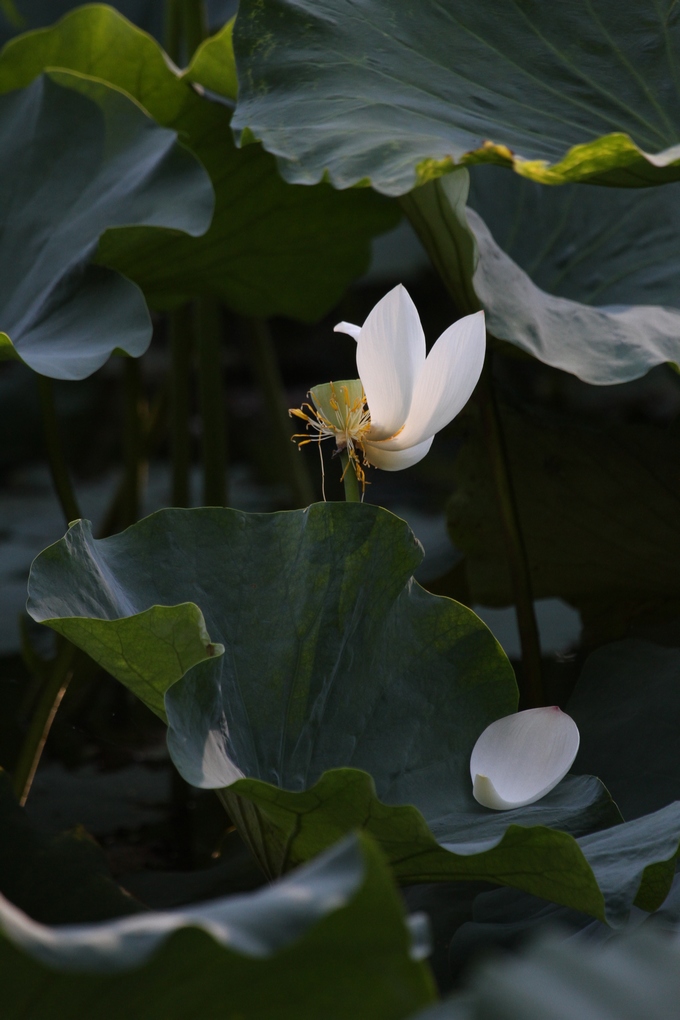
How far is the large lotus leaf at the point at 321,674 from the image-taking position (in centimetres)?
62

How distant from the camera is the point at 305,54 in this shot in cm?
A: 96

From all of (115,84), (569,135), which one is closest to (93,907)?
(569,135)

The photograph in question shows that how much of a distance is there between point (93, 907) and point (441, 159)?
688 millimetres

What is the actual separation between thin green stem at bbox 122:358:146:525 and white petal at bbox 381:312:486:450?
38.2 inches

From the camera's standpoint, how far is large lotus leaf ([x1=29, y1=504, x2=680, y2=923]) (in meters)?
0.62

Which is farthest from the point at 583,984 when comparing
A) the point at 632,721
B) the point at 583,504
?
the point at 583,504

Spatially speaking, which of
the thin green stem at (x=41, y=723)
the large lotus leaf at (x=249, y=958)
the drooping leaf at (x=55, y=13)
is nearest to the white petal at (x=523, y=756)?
the large lotus leaf at (x=249, y=958)

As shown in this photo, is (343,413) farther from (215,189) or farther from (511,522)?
(215,189)

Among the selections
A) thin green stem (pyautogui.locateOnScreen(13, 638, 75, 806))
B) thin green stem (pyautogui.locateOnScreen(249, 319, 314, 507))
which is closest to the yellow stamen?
thin green stem (pyautogui.locateOnScreen(13, 638, 75, 806))

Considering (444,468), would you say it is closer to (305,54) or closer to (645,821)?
(305,54)

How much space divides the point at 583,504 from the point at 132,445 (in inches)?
31.1

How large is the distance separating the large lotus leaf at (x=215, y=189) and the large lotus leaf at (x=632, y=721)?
27.1 inches

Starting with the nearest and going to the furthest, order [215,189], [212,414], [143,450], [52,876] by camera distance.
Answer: [52,876]
[215,189]
[212,414]
[143,450]

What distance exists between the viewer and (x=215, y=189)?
1271mm
